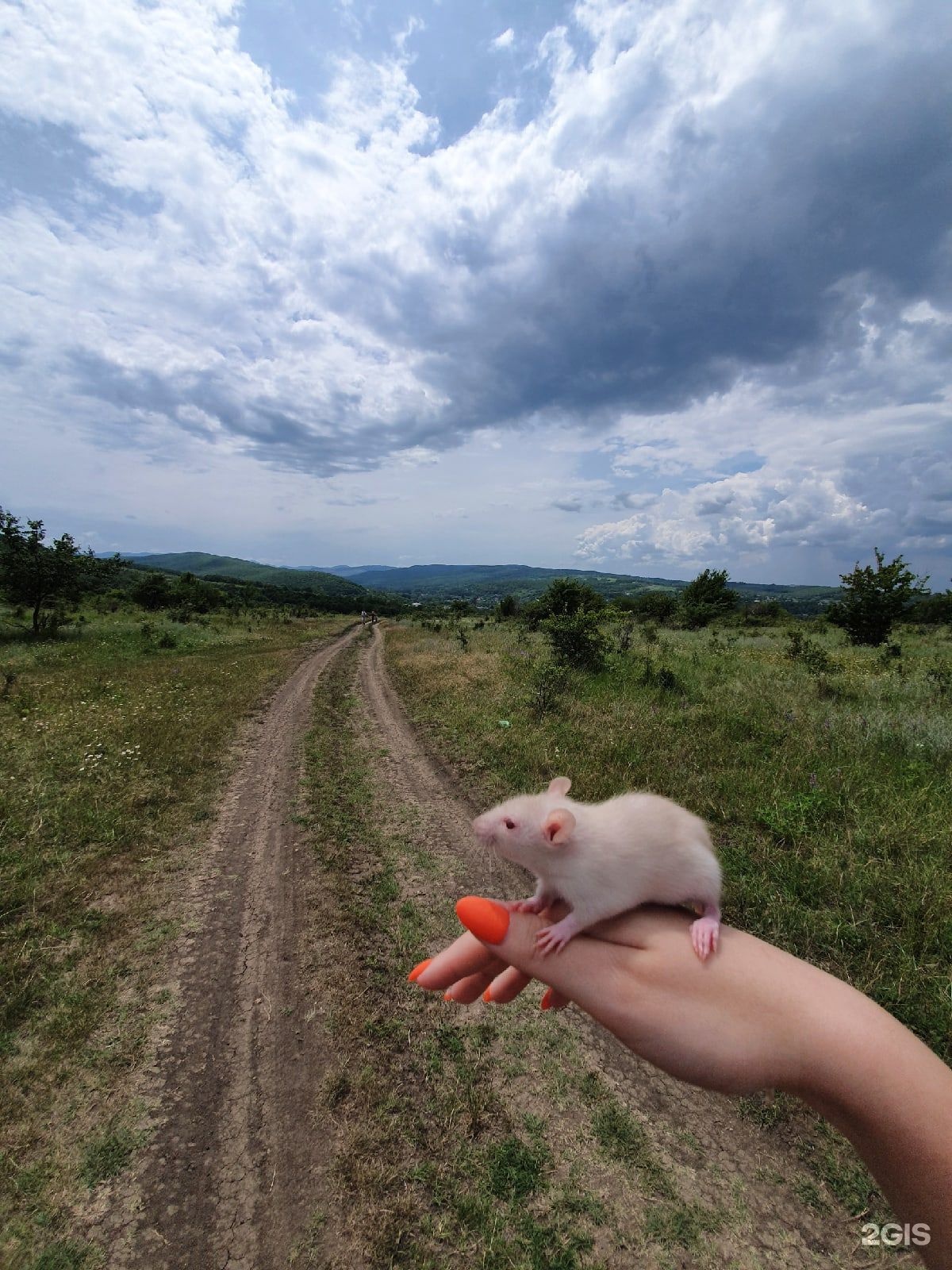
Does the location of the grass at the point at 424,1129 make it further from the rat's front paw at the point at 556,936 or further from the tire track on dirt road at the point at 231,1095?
the rat's front paw at the point at 556,936

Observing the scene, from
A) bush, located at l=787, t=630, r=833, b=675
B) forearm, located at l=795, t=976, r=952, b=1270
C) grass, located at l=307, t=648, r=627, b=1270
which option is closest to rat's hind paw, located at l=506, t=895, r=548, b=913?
forearm, located at l=795, t=976, r=952, b=1270

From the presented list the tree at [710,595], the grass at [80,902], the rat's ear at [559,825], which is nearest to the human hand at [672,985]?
the rat's ear at [559,825]

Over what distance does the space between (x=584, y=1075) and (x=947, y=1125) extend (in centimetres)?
378

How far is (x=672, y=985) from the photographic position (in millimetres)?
1938

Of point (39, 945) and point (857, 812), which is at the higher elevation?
Answer: point (857, 812)

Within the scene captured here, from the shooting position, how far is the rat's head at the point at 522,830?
2402 mm

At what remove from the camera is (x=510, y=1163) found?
11.9ft

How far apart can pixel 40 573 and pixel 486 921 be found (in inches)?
1532

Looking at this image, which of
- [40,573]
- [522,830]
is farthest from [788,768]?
[40,573]

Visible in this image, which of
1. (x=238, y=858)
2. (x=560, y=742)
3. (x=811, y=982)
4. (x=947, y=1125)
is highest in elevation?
(x=811, y=982)

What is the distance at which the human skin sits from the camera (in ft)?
4.88

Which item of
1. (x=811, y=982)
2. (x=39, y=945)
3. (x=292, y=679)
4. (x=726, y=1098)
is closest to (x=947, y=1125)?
(x=811, y=982)

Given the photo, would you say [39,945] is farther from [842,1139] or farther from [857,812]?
[857,812]

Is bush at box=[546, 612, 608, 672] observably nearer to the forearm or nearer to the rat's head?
the rat's head
